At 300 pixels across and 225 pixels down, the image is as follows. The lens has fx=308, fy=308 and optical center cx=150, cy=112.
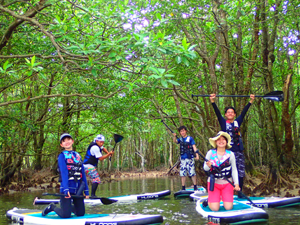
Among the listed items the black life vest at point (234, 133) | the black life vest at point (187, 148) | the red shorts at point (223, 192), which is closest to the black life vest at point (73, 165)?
the red shorts at point (223, 192)

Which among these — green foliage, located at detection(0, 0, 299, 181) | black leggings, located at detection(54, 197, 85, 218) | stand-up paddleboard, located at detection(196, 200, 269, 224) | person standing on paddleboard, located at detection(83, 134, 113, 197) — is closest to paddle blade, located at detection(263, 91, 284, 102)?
green foliage, located at detection(0, 0, 299, 181)

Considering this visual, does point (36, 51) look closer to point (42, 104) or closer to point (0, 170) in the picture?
point (42, 104)

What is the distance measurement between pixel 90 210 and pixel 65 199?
1.69 metres

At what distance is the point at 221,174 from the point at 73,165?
93.8 inches

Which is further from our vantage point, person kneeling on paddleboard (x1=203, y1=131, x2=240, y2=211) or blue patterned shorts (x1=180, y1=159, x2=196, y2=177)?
blue patterned shorts (x1=180, y1=159, x2=196, y2=177)

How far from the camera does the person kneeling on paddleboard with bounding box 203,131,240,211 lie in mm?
4938

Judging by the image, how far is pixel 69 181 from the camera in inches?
191

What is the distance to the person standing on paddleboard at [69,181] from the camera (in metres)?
4.73

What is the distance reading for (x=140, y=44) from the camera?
438 centimetres

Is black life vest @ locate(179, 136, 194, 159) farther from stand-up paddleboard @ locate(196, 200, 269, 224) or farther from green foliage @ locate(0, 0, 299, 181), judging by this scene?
stand-up paddleboard @ locate(196, 200, 269, 224)

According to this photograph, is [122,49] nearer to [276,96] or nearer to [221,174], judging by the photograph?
[221,174]

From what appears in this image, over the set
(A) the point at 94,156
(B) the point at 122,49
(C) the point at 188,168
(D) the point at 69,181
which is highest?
(B) the point at 122,49

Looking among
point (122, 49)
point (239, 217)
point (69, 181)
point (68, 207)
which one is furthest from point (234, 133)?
point (68, 207)

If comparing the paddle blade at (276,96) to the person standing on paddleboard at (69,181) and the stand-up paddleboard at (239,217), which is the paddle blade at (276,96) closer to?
the stand-up paddleboard at (239,217)
